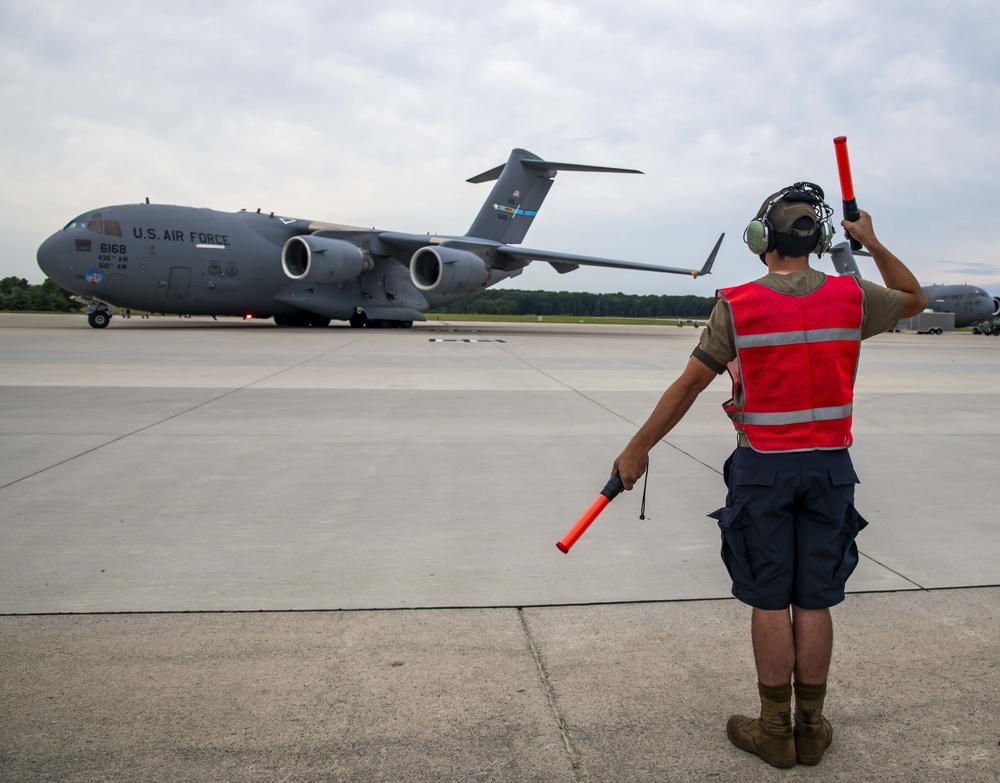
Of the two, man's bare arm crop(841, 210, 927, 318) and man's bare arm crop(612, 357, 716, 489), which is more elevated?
man's bare arm crop(841, 210, 927, 318)

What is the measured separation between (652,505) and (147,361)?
30.8 ft

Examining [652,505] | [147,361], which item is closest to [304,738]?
[652,505]

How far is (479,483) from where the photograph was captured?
4938mm

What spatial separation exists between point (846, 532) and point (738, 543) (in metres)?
0.29

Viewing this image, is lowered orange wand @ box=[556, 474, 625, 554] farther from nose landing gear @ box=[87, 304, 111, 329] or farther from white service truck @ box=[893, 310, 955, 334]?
white service truck @ box=[893, 310, 955, 334]

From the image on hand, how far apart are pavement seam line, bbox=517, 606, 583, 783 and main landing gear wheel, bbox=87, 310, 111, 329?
20090 millimetres

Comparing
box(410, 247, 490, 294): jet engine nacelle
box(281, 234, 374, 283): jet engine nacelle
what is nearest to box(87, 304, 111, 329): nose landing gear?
box(281, 234, 374, 283): jet engine nacelle


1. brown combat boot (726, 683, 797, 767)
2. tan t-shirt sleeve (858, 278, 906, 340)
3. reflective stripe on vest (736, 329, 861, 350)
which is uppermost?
tan t-shirt sleeve (858, 278, 906, 340)

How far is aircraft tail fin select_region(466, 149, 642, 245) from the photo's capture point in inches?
1022

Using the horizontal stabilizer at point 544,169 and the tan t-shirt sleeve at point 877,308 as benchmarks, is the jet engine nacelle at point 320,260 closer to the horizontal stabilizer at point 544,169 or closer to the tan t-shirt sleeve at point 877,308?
the horizontal stabilizer at point 544,169

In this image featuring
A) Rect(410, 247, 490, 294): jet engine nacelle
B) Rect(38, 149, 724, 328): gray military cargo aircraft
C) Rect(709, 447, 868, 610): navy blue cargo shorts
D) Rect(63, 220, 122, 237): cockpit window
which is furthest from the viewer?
Rect(410, 247, 490, 294): jet engine nacelle

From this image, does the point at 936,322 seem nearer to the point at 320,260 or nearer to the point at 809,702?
the point at 320,260

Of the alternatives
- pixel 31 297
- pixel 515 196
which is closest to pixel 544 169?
pixel 515 196

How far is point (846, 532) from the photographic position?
2.21 meters
